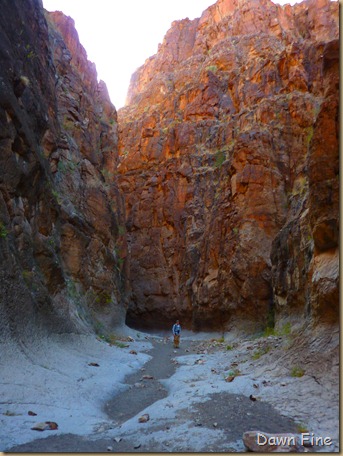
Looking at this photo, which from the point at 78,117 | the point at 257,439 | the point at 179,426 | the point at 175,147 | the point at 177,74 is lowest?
the point at 179,426

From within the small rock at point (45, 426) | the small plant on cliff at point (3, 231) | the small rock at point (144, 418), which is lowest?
the small rock at point (144, 418)

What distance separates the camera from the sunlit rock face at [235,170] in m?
18.5

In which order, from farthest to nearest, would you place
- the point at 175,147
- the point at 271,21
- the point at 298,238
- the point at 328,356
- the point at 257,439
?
the point at 271,21, the point at 175,147, the point at 298,238, the point at 328,356, the point at 257,439

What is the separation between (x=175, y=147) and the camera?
56.7 m

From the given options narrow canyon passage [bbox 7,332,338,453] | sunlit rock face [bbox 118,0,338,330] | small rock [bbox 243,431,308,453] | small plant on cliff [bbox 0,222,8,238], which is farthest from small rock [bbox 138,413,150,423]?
small plant on cliff [bbox 0,222,8,238]

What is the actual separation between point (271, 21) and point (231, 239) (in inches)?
1898

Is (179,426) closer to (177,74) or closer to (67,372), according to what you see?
(67,372)

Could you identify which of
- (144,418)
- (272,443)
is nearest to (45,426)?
(144,418)

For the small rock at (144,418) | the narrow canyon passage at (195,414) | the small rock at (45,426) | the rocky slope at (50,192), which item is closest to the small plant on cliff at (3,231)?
the rocky slope at (50,192)

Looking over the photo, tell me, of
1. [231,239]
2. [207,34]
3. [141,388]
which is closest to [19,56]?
[141,388]

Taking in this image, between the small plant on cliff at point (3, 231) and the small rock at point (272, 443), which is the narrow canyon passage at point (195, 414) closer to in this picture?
the small rock at point (272, 443)

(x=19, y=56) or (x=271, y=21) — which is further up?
(x=271, y=21)

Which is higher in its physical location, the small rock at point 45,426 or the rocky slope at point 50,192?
the rocky slope at point 50,192

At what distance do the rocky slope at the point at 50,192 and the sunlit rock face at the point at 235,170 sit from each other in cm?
1057
